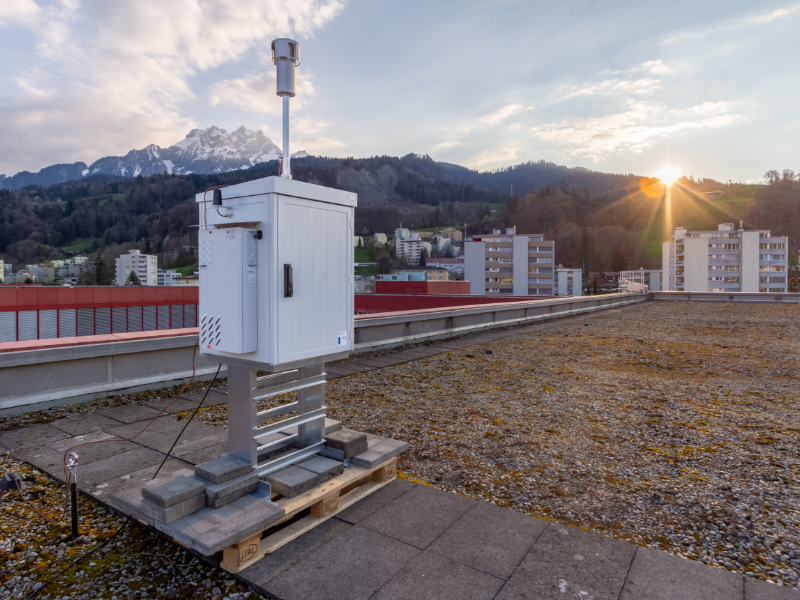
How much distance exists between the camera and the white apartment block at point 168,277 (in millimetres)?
99819

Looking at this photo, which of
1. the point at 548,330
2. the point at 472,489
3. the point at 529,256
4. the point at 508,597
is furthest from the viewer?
the point at 529,256

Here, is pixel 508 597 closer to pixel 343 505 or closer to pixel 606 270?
pixel 343 505

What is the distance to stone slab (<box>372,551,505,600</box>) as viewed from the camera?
2.25m

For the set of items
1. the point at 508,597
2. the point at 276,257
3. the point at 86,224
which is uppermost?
the point at 86,224

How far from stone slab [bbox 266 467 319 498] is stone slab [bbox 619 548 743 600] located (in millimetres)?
1824

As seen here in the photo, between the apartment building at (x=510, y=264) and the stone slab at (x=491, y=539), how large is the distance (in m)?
86.1

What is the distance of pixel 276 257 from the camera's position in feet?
8.83

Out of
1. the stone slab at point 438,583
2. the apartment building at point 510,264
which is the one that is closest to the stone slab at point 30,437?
the stone slab at point 438,583

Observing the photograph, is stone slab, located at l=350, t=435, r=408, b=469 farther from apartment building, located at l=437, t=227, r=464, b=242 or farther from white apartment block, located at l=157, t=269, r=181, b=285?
apartment building, located at l=437, t=227, r=464, b=242

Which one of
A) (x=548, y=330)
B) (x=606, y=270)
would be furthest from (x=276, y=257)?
(x=606, y=270)

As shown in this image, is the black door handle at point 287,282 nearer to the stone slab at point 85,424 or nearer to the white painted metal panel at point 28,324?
the stone slab at point 85,424

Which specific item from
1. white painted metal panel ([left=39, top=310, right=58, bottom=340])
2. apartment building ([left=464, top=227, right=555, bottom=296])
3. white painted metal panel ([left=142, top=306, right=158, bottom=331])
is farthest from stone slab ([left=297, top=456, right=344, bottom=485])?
apartment building ([left=464, top=227, right=555, bottom=296])

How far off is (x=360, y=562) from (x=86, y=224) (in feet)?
575

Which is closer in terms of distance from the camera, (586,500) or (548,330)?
(586,500)
